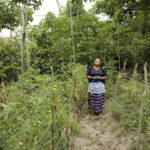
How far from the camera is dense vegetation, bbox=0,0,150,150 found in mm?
879

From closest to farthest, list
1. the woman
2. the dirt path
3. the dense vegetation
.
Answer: the dense vegetation
the dirt path
the woman

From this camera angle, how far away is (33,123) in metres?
1.42

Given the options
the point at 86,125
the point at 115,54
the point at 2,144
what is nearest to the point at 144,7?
the point at 2,144

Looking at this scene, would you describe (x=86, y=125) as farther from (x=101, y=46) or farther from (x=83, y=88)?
(x=101, y=46)

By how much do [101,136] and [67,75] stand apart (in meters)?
1.58

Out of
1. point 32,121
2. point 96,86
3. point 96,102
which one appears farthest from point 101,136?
point 32,121

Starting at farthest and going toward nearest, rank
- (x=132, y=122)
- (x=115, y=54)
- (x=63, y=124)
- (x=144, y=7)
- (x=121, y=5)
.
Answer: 1. (x=115, y=54)
2. (x=132, y=122)
3. (x=63, y=124)
4. (x=121, y=5)
5. (x=144, y=7)

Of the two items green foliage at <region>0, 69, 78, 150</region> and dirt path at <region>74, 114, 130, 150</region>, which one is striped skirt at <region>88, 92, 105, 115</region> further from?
green foliage at <region>0, 69, 78, 150</region>

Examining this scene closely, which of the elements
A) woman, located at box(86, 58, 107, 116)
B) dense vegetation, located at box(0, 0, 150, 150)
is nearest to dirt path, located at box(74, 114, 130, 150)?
dense vegetation, located at box(0, 0, 150, 150)

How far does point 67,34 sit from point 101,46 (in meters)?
1.25

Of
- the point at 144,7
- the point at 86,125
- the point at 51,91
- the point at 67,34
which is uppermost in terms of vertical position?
the point at 67,34

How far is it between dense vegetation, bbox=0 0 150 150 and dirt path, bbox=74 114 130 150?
5.8 inches

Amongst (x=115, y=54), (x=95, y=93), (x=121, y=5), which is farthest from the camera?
(x=115, y=54)

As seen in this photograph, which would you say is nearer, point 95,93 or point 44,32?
point 95,93
